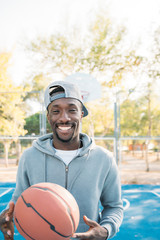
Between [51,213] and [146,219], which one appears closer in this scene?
→ [51,213]

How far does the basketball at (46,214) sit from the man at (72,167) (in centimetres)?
20

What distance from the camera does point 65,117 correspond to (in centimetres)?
156

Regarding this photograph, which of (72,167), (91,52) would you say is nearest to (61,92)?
(72,167)

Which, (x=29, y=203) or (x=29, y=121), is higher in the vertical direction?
(x=29, y=121)

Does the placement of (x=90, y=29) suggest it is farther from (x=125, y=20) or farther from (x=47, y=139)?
(x=47, y=139)

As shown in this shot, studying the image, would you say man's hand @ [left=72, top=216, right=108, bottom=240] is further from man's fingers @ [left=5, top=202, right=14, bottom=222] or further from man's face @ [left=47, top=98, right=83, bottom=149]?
man's face @ [left=47, top=98, right=83, bottom=149]

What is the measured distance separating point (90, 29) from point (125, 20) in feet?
8.16

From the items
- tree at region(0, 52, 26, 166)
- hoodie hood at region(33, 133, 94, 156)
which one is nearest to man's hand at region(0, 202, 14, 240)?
hoodie hood at region(33, 133, 94, 156)

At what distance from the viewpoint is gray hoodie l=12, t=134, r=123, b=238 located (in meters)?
1.56

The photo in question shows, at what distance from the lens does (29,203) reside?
1358 mm

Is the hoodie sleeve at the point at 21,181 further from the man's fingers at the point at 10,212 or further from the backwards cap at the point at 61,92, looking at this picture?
the backwards cap at the point at 61,92

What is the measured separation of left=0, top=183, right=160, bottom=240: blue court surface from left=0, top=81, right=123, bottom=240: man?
7.76 feet

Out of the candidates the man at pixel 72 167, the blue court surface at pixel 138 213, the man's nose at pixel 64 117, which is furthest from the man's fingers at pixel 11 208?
the blue court surface at pixel 138 213

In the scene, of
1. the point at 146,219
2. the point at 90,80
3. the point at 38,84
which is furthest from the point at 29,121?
the point at 38,84
